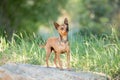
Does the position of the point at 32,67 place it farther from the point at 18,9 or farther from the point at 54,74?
the point at 18,9

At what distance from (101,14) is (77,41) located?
21465 mm

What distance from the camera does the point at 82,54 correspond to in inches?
358

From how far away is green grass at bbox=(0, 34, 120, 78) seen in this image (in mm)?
8548

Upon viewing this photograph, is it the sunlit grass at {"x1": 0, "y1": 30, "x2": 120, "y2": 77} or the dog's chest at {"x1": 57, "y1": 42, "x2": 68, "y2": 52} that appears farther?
the sunlit grass at {"x1": 0, "y1": 30, "x2": 120, "y2": 77}

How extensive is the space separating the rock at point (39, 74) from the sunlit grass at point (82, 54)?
0.46 m

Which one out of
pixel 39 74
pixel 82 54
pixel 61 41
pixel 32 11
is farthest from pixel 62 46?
pixel 32 11

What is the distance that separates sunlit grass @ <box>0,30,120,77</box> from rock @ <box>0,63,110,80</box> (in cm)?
46

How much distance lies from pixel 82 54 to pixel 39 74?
144 centimetres

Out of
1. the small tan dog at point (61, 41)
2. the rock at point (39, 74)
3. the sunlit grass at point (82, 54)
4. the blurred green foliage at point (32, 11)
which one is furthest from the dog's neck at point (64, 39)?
the blurred green foliage at point (32, 11)

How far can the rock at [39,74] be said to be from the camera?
772cm

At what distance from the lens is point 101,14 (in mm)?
31078

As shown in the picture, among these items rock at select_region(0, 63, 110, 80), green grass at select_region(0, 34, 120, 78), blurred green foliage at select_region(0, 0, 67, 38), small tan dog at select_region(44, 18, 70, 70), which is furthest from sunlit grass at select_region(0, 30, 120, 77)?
blurred green foliage at select_region(0, 0, 67, 38)

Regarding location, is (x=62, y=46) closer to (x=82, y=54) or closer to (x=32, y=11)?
(x=82, y=54)

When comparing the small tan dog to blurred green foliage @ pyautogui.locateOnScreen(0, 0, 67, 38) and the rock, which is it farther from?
blurred green foliage @ pyautogui.locateOnScreen(0, 0, 67, 38)
